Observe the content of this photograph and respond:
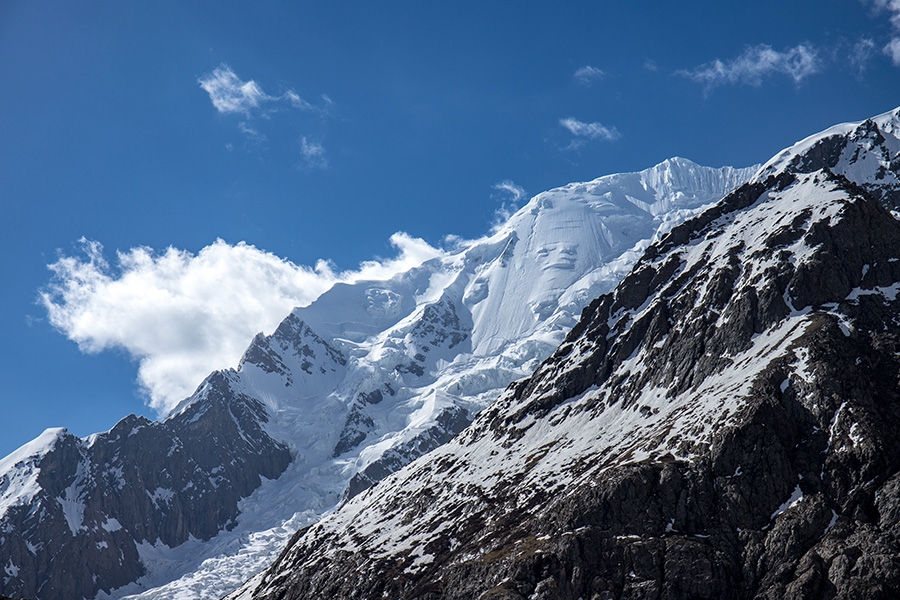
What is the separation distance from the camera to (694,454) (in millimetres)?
104625

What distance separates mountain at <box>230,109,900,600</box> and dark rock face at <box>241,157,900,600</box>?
0.31 m

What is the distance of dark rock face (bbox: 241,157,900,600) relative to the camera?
90625 mm

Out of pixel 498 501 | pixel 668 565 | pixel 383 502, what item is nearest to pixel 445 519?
pixel 498 501

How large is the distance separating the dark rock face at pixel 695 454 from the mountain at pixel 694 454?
0.31 metres

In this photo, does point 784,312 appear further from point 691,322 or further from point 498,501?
point 498,501

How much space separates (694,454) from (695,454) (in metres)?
0.16

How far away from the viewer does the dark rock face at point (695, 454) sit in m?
90.6

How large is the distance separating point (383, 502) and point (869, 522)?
10013 centimetres

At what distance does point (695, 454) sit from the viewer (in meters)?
104

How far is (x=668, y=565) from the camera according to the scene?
297ft

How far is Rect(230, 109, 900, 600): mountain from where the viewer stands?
90625mm

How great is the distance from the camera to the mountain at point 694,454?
90.6 metres

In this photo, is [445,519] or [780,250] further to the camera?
[780,250]

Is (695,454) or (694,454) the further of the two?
(694,454)
